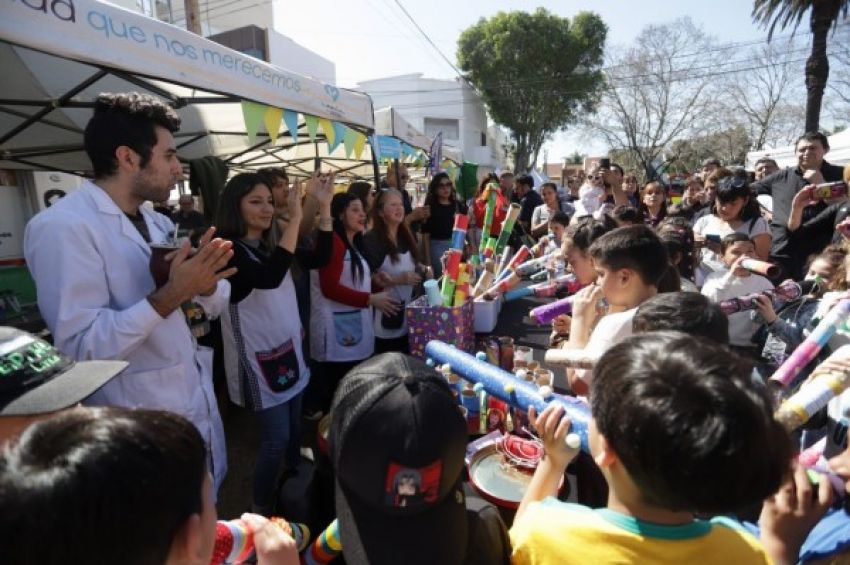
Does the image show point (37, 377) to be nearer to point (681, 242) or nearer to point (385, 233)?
point (385, 233)

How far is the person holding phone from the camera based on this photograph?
3.12 metres

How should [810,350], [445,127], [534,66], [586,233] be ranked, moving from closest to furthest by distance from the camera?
[810,350]
[586,233]
[534,66]
[445,127]

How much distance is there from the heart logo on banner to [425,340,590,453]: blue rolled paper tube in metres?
2.58

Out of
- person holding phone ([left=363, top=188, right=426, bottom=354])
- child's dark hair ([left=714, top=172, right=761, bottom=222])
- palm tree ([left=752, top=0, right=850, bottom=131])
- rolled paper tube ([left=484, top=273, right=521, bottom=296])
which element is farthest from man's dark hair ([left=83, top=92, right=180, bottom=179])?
palm tree ([left=752, top=0, right=850, bottom=131])

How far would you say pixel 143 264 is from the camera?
1.51 m

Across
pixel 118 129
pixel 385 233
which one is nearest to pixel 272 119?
pixel 385 233

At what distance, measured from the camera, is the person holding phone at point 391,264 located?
3123 millimetres

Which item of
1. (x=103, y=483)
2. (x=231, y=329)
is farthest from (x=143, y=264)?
(x=103, y=483)

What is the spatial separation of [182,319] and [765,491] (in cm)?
166

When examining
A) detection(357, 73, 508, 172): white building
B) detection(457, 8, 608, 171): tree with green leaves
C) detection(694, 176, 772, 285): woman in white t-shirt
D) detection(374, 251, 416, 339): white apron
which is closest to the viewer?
detection(374, 251, 416, 339): white apron

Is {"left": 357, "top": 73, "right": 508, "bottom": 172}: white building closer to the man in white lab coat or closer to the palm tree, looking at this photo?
the palm tree

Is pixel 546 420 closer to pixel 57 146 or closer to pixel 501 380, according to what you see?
pixel 501 380

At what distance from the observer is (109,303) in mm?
1425

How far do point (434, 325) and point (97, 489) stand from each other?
221 cm
